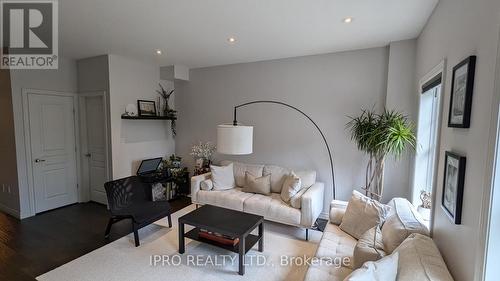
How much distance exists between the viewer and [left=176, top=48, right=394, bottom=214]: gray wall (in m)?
3.73

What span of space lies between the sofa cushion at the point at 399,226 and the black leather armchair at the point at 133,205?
270 cm

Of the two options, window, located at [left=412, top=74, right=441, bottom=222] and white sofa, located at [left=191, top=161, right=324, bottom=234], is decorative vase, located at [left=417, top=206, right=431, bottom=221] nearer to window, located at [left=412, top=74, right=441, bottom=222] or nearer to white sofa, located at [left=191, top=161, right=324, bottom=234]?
window, located at [left=412, top=74, right=441, bottom=222]

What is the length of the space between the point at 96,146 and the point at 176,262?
9.62ft

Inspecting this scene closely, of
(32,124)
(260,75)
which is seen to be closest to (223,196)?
(260,75)

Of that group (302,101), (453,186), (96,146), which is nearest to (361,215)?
(453,186)

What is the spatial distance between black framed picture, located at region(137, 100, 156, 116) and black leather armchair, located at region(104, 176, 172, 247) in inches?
55.7

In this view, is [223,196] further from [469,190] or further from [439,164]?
[469,190]

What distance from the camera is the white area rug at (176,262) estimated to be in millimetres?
2537

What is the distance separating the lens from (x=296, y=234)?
138 inches

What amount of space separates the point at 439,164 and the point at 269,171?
2.50 m

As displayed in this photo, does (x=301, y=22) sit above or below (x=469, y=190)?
above

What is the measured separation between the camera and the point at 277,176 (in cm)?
407

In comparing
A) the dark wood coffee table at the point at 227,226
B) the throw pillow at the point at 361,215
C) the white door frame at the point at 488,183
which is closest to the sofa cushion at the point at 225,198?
the dark wood coffee table at the point at 227,226

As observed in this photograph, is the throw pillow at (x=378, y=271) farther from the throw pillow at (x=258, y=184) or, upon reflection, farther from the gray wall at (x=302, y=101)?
the throw pillow at (x=258, y=184)
